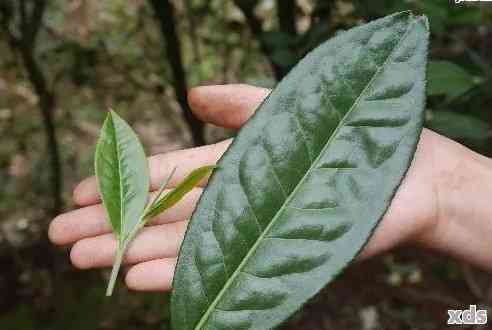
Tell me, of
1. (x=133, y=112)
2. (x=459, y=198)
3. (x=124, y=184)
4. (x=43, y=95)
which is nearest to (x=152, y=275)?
(x=124, y=184)

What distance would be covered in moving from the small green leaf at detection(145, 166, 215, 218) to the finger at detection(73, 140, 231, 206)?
0.23m

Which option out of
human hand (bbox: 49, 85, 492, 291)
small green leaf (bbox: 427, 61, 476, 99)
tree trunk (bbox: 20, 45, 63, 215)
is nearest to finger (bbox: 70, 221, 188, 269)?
human hand (bbox: 49, 85, 492, 291)

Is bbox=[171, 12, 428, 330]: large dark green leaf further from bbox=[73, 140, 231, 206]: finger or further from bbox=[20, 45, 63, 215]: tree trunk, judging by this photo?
bbox=[20, 45, 63, 215]: tree trunk

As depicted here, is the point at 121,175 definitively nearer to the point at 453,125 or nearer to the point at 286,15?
the point at 453,125

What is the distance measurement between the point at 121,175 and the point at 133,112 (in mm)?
1384

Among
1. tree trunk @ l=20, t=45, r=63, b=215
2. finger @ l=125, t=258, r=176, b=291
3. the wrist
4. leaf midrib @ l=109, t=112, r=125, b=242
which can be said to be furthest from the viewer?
tree trunk @ l=20, t=45, r=63, b=215

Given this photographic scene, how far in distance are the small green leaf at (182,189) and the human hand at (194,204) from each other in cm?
17

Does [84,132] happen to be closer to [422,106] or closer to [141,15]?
[141,15]

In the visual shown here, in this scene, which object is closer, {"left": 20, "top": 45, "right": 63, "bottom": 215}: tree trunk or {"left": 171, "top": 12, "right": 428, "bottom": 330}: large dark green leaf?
{"left": 171, "top": 12, "right": 428, "bottom": 330}: large dark green leaf

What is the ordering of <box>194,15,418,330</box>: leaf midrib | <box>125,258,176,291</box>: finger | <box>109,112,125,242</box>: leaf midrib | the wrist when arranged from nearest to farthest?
<box>194,15,418,330</box>: leaf midrib, <box>109,112,125,242</box>: leaf midrib, <box>125,258,176,291</box>: finger, the wrist

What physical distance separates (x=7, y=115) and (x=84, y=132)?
0.27 meters

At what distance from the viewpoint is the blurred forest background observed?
142 cm

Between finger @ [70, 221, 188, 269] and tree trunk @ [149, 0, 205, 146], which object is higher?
tree trunk @ [149, 0, 205, 146]

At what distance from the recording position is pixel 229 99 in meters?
0.99
